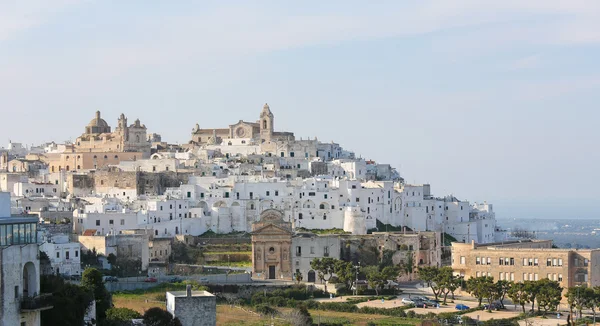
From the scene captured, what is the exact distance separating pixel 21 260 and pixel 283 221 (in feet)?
138

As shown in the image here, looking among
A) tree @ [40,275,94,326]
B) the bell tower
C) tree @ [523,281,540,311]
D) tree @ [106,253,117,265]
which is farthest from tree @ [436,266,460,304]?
the bell tower

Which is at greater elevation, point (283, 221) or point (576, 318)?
point (283, 221)

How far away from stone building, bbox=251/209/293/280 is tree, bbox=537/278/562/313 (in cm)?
1747

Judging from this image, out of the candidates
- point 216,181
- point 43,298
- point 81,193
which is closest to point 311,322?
point 43,298

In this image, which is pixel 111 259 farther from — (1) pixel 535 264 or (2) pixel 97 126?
(2) pixel 97 126

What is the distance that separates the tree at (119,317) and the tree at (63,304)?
13.5 ft

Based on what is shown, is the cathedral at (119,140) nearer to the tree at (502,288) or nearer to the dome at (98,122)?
the dome at (98,122)

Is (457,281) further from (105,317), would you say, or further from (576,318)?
(105,317)

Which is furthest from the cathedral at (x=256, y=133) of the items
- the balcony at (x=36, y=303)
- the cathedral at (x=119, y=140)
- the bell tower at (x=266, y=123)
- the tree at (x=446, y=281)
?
the balcony at (x=36, y=303)

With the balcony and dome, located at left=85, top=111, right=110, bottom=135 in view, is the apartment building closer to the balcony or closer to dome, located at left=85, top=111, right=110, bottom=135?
the balcony

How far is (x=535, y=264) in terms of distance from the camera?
62.1 meters

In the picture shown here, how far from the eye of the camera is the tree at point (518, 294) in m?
55.5

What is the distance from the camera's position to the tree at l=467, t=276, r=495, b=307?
187 feet

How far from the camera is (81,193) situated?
80.7 meters
